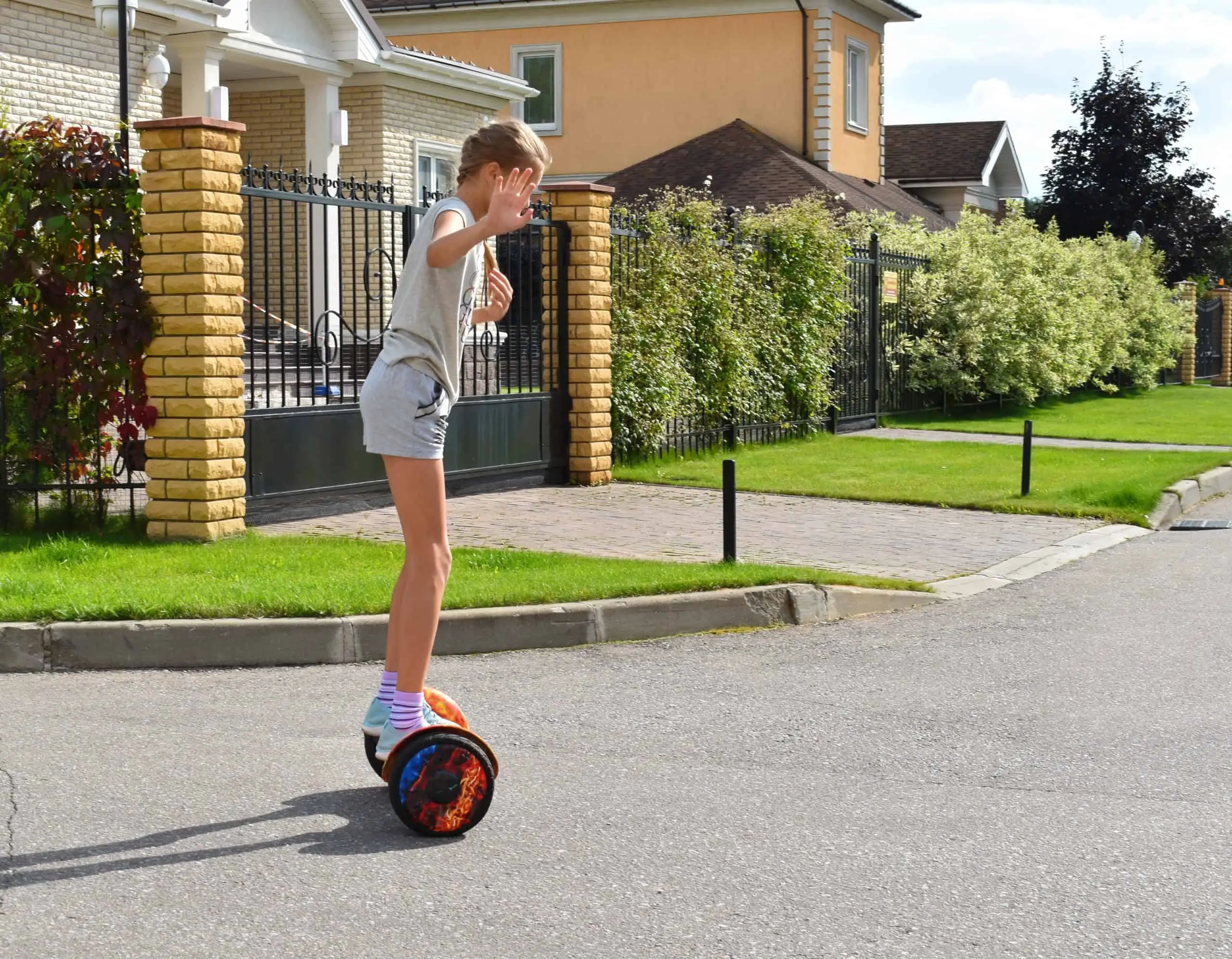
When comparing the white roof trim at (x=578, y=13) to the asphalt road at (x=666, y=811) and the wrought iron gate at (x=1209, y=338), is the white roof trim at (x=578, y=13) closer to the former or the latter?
the wrought iron gate at (x=1209, y=338)

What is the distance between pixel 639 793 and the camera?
16.4ft

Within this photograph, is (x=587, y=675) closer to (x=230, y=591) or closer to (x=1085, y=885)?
(x=230, y=591)

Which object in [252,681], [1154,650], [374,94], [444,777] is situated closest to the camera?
[444,777]

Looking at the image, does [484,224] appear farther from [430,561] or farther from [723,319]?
[723,319]

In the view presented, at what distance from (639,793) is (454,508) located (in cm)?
715

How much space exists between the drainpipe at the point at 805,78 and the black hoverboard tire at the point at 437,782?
29.2 metres

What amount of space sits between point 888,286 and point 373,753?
1725 centimetres

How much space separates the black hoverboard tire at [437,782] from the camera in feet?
14.8

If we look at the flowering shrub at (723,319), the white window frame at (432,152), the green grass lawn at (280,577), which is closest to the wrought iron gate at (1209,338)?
the white window frame at (432,152)

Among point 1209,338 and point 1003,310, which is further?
point 1209,338

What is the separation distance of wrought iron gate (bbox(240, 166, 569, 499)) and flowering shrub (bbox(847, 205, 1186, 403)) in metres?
9.38

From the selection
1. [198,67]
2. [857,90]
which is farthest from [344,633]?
[857,90]

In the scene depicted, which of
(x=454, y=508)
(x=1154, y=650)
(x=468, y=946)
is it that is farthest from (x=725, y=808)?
(x=454, y=508)

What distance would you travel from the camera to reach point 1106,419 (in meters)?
22.7
